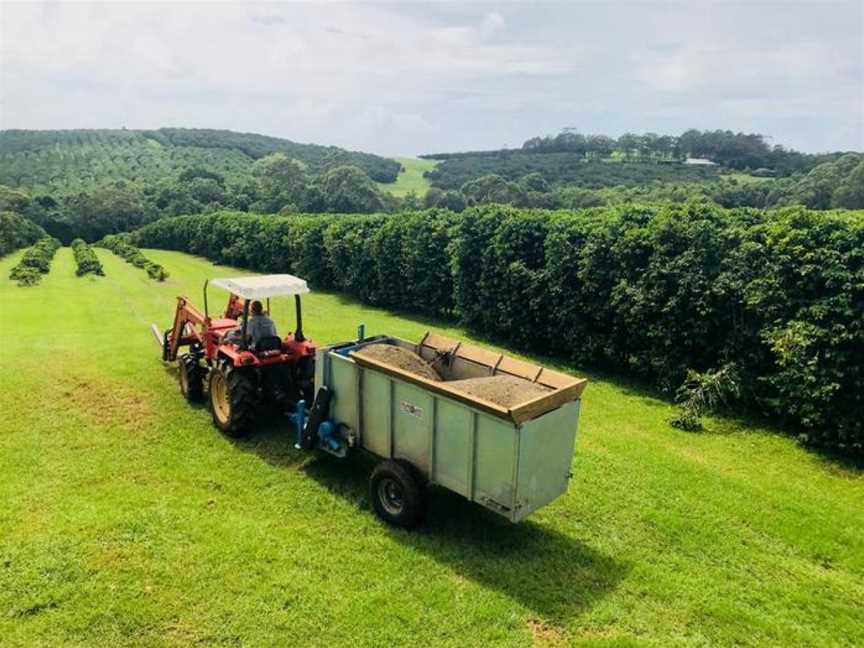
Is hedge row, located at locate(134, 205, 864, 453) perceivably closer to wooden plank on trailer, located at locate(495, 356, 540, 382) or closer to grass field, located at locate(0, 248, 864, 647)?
grass field, located at locate(0, 248, 864, 647)

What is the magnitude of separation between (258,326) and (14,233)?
58056mm

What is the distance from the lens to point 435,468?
27.0 ft

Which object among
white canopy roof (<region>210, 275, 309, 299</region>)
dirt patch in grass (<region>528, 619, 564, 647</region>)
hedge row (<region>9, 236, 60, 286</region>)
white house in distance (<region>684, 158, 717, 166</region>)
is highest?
white house in distance (<region>684, 158, 717, 166</region>)

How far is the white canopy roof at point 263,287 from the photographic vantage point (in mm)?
11047

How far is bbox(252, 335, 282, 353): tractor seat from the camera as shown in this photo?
36.9ft

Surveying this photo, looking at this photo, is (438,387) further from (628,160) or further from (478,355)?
(628,160)

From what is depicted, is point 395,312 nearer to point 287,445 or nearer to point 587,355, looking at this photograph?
point 587,355

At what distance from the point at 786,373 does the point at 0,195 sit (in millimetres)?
87186

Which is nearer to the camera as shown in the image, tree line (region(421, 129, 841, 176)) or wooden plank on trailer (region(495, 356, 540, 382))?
wooden plank on trailer (region(495, 356, 540, 382))

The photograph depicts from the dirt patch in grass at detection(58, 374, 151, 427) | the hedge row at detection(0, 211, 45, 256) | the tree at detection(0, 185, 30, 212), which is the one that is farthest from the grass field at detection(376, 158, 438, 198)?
the dirt patch in grass at detection(58, 374, 151, 427)

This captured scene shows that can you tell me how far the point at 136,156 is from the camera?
14325 cm

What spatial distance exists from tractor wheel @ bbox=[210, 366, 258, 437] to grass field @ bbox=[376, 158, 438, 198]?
91062 millimetres

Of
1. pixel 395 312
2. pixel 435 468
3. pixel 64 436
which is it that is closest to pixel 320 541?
pixel 435 468

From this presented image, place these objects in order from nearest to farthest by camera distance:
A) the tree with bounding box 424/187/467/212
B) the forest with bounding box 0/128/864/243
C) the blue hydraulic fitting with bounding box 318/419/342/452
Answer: the blue hydraulic fitting with bounding box 318/419/342/452 < the forest with bounding box 0/128/864/243 < the tree with bounding box 424/187/467/212
